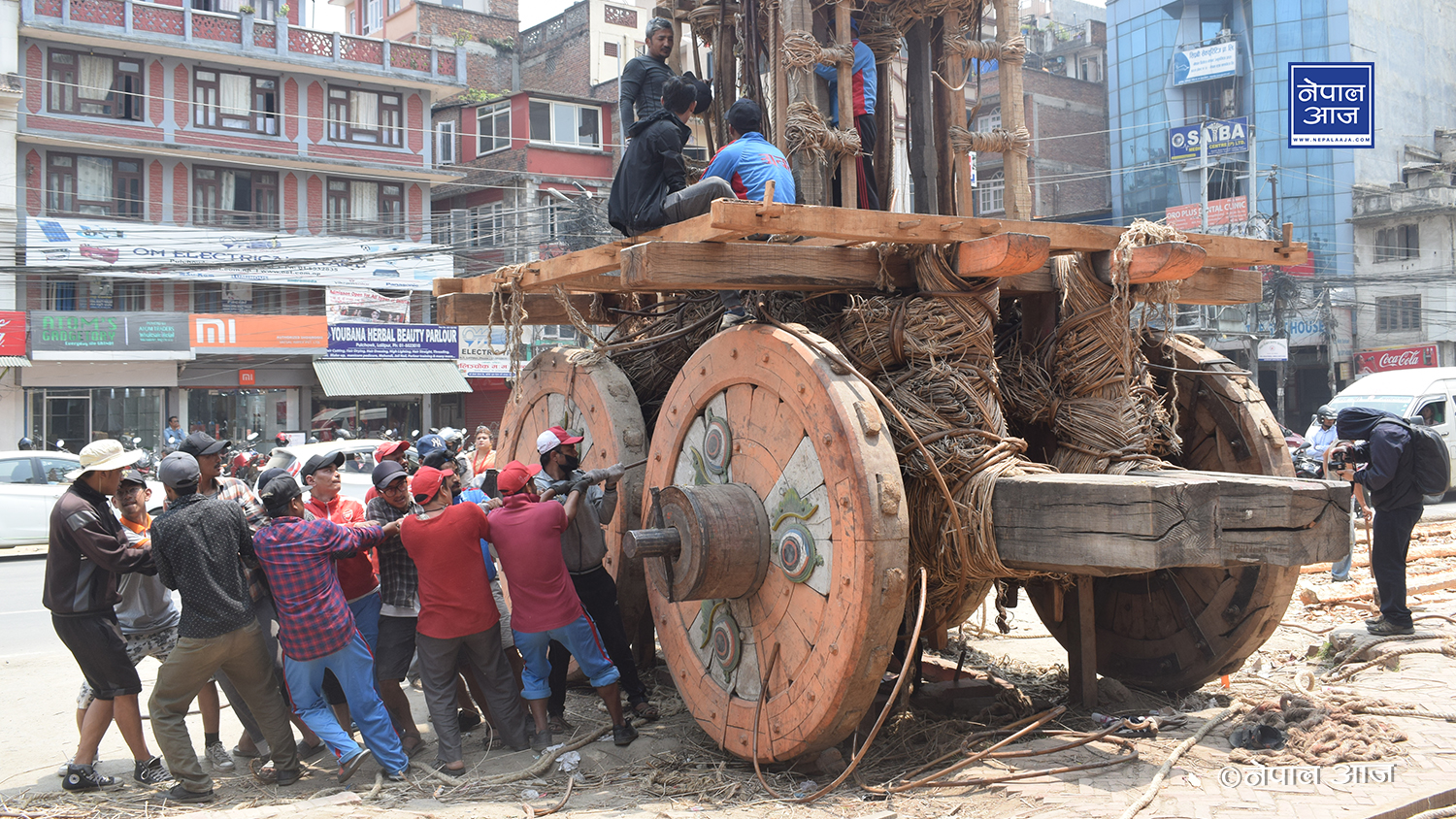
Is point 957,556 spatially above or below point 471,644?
above

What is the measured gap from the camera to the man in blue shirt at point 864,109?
605cm

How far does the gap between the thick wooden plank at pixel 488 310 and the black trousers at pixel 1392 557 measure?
16.6ft

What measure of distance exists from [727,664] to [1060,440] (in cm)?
184

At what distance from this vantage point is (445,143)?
1307 inches

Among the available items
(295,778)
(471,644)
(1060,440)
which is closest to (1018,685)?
(1060,440)

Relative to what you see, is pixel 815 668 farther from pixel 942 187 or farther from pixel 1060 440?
pixel 942 187

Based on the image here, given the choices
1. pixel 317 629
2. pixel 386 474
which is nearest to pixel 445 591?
pixel 317 629

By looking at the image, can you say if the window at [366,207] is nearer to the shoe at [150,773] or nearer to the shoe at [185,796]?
the shoe at [150,773]

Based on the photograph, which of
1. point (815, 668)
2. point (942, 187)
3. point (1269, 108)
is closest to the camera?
point (815, 668)

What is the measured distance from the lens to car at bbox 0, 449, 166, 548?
14.0 metres

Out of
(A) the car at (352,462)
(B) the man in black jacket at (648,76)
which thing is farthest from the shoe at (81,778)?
(A) the car at (352,462)

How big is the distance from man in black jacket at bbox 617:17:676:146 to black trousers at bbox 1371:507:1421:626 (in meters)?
5.16

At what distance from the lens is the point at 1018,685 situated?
6.11 m

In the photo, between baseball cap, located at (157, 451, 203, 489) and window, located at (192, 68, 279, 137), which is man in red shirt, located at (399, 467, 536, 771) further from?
window, located at (192, 68, 279, 137)
